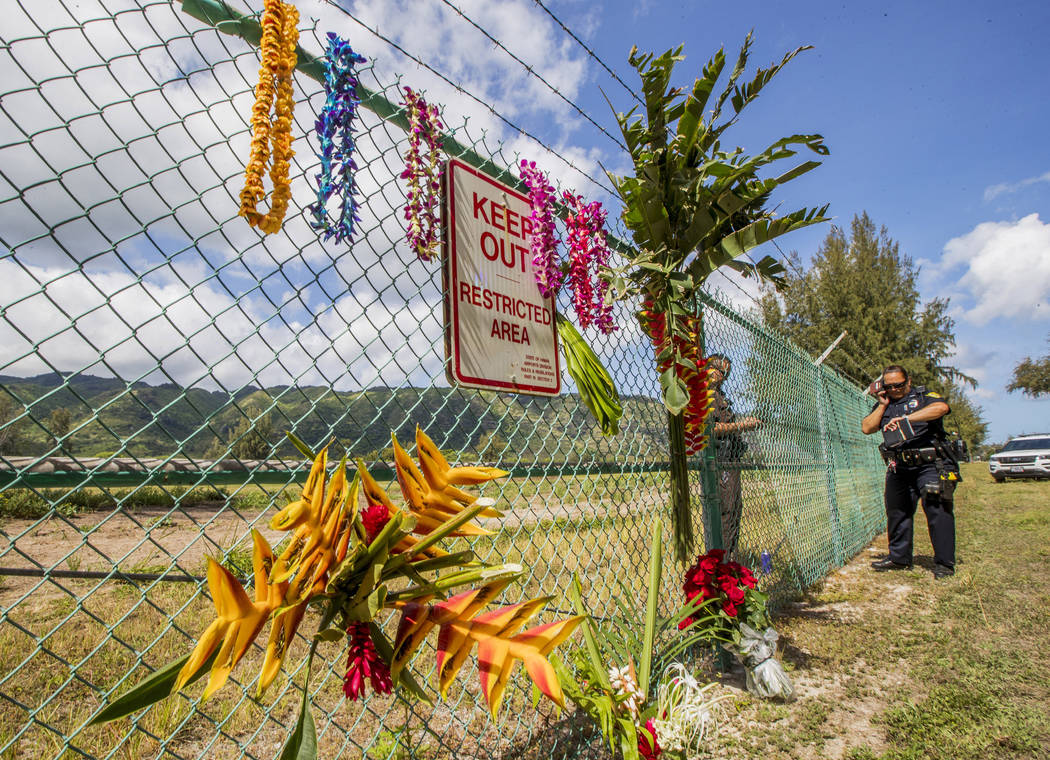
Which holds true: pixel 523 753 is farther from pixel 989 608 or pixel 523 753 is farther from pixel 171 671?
pixel 989 608

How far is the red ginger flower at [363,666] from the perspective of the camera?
39.2 inches

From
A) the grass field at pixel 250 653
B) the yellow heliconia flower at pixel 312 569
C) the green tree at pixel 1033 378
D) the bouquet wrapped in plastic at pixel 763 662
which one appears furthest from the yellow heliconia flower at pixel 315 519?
the green tree at pixel 1033 378

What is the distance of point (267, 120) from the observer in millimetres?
1225

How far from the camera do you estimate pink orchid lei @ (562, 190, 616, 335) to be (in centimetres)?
242

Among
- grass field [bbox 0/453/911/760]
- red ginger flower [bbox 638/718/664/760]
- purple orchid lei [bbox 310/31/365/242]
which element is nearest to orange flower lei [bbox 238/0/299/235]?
purple orchid lei [bbox 310/31/365/242]

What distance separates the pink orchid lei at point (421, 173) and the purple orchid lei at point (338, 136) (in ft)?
0.83

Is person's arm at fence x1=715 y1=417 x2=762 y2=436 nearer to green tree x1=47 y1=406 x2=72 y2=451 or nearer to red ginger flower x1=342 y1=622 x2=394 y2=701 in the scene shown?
red ginger flower x1=342 y1=622 x2=394 y2=701

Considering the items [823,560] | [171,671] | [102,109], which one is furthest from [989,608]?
[102,109]

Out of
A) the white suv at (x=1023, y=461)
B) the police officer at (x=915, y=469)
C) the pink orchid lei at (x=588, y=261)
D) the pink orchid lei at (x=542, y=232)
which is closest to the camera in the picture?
the pink orchid lei at (x=542, y=232)

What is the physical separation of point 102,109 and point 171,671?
A: 1080 millimetres

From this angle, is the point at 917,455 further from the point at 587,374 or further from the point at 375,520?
the point at 375,520

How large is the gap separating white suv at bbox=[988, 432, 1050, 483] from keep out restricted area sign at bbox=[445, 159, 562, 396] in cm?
2082

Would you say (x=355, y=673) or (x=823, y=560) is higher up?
(x=355, y=673)

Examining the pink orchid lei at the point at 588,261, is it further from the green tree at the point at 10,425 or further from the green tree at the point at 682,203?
the green tree at the point at 10,425
